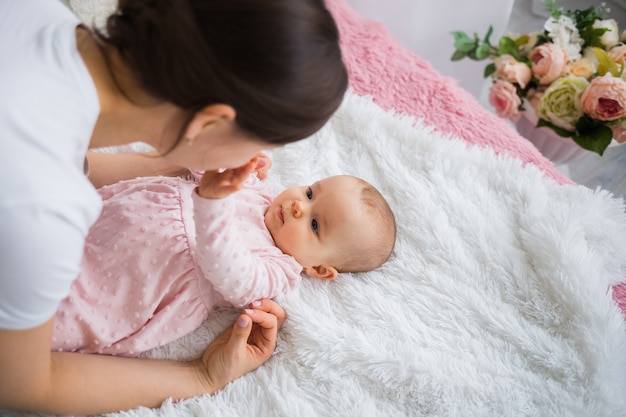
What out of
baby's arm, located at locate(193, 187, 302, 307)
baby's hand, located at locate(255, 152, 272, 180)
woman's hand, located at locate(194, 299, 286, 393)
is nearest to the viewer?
baby's arm, located at locate(193, 187, 302, 307)

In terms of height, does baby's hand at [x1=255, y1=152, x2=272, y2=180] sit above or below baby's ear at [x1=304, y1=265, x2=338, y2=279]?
above

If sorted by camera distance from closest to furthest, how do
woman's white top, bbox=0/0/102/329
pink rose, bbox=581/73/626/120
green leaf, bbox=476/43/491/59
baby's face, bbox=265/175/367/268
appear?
woman's white top, bbox=0/0/102/329 < baby's face, bbox=265/175/367/268 < pink rose, bbox=581/73/626/120 < green leaf, bbox=476/43/491/59

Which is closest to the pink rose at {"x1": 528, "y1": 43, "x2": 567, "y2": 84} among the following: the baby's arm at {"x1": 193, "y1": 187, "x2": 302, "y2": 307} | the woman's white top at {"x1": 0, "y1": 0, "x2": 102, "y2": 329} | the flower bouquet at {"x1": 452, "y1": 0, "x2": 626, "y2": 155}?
the flower bouquet at {"x1": 452, "y1": 0, "x2": 626, "y2": 155}

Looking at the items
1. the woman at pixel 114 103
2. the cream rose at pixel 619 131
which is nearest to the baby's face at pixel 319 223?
the woman at pixel 114 103

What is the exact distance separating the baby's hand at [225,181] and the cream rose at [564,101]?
1.04 m

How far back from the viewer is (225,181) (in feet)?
2.83

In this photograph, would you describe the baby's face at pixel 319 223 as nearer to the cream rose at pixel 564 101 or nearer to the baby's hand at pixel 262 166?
the baby's hand at pixel 262 166

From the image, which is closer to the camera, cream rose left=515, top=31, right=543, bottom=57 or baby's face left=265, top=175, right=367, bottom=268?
baby's face left=265, top=175, right=367, bottom=268

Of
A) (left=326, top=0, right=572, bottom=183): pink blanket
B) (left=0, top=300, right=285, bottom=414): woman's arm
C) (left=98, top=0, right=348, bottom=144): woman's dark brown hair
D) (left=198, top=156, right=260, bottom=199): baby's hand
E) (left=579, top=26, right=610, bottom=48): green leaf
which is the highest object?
(left=98, top=0, right=348, bottom=144): woman's dark brown hair

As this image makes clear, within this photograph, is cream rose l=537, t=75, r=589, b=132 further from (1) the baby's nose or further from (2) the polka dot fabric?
(2) the polka dot fabric

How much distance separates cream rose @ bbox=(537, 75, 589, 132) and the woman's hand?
38.9 inches

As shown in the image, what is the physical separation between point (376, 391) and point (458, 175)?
0.57 meters

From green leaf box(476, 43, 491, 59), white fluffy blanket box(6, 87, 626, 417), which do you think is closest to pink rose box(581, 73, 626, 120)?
white fluffy blanket box(6, 87, 626, 417)

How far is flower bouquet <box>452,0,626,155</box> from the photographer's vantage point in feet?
4.77
